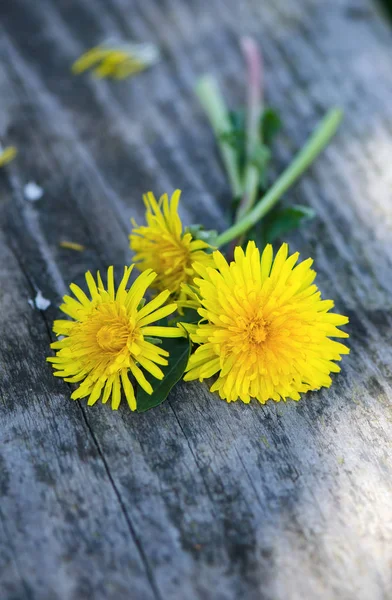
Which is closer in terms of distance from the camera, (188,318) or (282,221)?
(188,318)

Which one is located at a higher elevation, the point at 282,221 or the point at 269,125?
the point at 269,125

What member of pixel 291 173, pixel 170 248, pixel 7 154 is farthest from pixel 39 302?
pixel 291 173

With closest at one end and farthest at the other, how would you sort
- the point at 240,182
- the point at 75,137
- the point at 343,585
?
the point at 343,585 < the point at 240,182 < the point at 75,137

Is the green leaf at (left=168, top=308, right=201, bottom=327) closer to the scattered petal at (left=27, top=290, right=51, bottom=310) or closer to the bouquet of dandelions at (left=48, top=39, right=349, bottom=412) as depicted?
the bouquet of dandelions at (left=48, top=39, right=349, bottom=412)

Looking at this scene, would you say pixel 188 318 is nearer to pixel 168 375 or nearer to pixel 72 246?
pixel 168 375

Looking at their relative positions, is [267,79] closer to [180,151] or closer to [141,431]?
[180,151]

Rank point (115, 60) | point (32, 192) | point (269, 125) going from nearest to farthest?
point (32, 192)
point (269, 125)
point (115, 60)

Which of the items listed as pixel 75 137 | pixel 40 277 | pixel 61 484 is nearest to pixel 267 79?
pixel 75 137

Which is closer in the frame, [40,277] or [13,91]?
[40,277]
